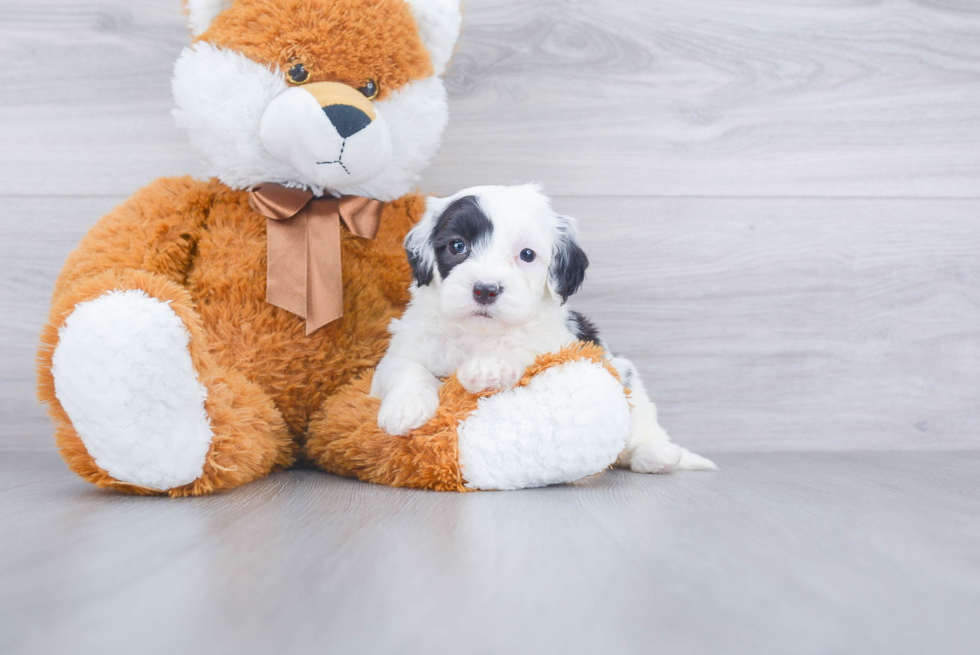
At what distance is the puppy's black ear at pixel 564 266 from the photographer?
1.17 metres

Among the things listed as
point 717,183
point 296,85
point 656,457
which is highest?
point 296,85

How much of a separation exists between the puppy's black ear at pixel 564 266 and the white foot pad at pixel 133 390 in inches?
22.9

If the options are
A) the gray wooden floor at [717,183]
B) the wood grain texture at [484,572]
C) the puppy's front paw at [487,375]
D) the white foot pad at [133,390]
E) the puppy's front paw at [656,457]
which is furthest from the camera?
the gray wooden floor at [717,183]

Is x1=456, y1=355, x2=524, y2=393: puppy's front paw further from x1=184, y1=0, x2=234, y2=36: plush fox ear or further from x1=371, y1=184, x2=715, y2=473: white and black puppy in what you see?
x1=184, y1=0, x2=234, y2=36: plush fox ear

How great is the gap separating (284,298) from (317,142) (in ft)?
Answer: 0.91

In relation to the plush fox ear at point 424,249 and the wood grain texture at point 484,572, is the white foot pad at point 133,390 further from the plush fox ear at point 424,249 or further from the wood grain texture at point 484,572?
the plush fox ear at point 424,249

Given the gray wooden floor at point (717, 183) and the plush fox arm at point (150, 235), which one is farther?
the gray wooden floor at point (717, 183)

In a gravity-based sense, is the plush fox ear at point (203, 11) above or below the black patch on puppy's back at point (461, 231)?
above

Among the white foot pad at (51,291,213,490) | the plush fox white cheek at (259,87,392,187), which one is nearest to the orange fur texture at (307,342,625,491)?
the white foot pad at (51,291,213,490)

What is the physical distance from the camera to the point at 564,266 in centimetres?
117

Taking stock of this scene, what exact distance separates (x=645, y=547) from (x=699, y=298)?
1020mm

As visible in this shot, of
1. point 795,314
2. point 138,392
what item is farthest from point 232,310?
point 795,314

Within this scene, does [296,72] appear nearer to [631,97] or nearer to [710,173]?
[631,97]

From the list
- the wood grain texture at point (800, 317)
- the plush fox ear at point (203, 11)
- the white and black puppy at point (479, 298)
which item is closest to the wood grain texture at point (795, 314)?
the wood grain texture at point (800, 317)
